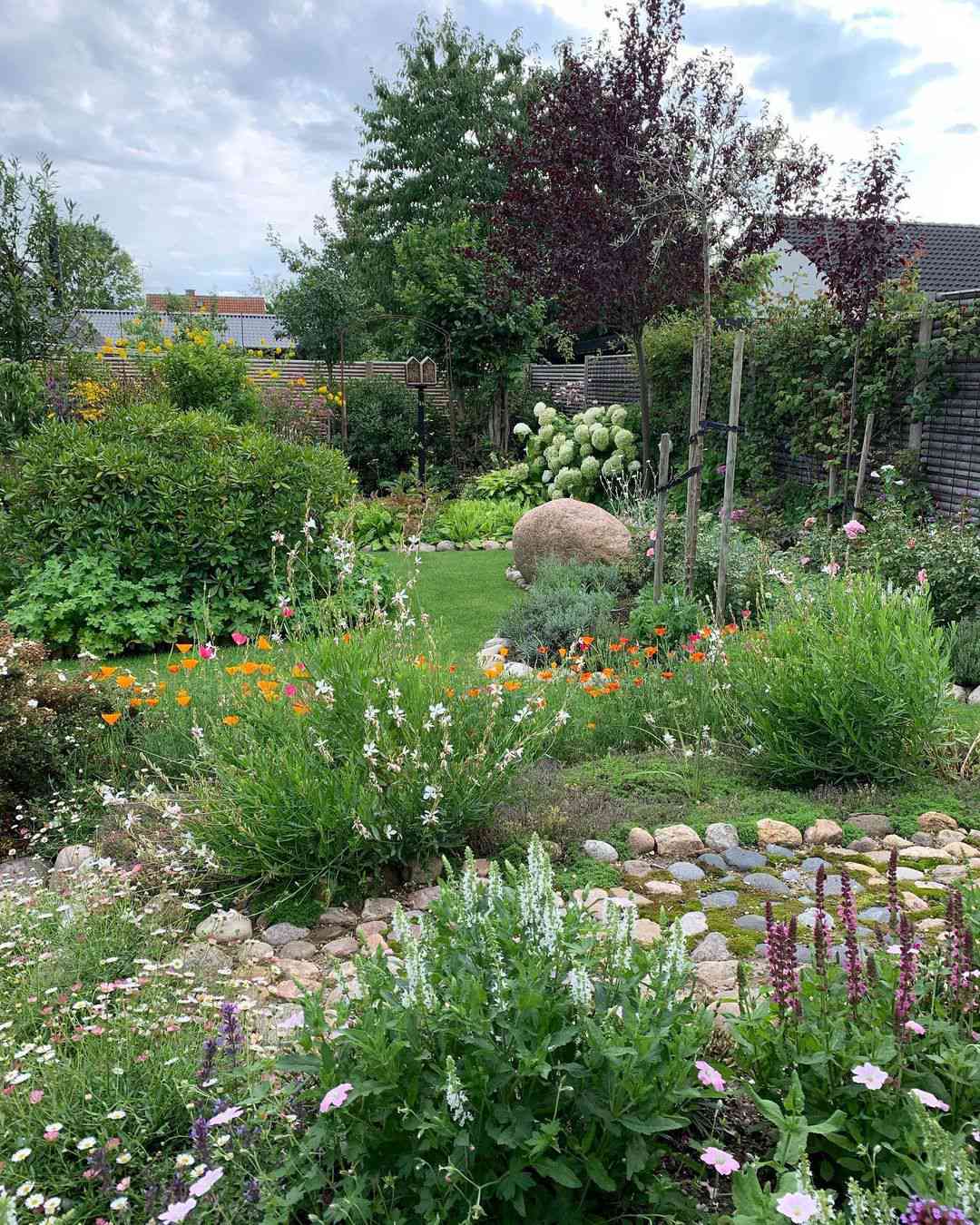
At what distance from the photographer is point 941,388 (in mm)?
9109

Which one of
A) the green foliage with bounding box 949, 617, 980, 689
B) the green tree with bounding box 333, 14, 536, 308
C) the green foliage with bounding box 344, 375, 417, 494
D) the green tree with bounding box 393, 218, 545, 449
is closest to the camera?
the green foliage with bounding box 949, 617, 980, 689

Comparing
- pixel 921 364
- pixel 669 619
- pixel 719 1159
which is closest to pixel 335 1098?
pixel 719 1159

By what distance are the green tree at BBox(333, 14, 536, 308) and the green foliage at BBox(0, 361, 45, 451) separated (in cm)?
1866

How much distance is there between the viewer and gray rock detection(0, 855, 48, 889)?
340 centimetres

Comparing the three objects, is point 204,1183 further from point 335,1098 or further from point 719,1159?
point 719,1159

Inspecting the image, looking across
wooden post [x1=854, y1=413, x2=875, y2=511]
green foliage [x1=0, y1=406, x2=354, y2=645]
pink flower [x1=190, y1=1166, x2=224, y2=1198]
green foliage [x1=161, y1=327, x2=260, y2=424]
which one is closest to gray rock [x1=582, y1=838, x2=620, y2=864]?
pink flower [x1=190, y1=1166, x2=224, y2=1198]

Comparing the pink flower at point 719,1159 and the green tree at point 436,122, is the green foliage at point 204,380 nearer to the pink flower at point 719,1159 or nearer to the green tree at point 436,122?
the pink flower at point 719,1159

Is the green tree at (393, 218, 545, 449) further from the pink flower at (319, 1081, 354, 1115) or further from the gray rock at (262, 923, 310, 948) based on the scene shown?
the pink flower at (319, 1081, 354, 1115)

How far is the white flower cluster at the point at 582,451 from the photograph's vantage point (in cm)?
1319

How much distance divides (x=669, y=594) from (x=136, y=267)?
37.7 meters

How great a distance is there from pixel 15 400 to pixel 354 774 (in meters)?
8.33

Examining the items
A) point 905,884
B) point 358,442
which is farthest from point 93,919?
point 358,442

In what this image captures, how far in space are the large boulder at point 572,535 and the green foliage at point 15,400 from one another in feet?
16.7

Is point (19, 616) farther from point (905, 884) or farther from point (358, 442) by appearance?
point (358, 442)
